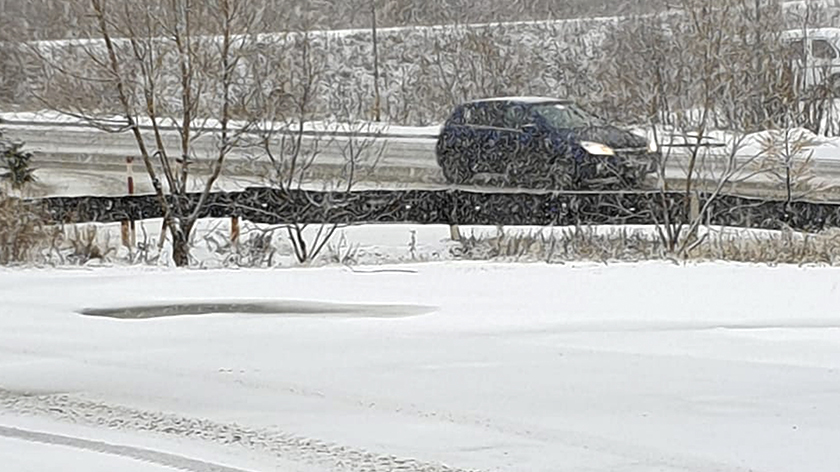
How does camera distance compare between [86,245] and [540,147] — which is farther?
[540,147]

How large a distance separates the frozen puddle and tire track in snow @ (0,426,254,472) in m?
2.70

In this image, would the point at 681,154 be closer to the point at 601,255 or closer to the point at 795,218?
the point at 795,218

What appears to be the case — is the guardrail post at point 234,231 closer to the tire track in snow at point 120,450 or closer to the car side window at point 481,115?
the car side window at point 481,115

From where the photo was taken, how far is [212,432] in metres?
6.69

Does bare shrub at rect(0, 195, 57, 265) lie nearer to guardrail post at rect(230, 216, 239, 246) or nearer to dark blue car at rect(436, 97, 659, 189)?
guardrail post at rect(230, 216, 239, 246)

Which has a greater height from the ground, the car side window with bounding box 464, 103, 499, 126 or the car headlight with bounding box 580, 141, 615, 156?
the car side window with bounding box 464, 103, 499, 126

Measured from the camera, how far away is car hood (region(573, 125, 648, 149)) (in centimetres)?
1927

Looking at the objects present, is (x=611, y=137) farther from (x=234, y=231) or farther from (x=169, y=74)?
(x=169, y=74)

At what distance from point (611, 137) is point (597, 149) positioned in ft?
1.08

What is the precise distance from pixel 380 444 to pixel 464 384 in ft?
3.51

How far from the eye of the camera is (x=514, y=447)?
6266 mm

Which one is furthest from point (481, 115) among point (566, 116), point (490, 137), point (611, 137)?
point (611, 137)

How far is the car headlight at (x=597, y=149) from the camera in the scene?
19344 mm

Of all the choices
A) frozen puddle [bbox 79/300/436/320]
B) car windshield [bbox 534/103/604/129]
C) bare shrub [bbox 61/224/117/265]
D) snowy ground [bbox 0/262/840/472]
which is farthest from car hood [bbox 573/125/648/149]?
frozen puddle [bbox 79/300/436/320]
